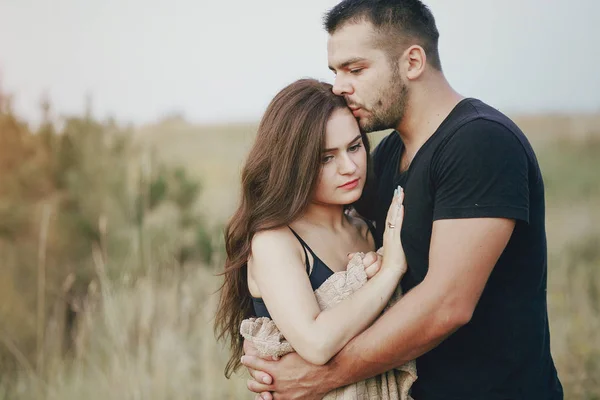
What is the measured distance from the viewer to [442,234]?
219 centimetres

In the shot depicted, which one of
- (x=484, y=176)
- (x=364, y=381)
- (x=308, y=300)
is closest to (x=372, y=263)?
(x=308, y=300)

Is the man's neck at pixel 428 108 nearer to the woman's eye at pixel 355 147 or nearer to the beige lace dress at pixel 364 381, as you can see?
the woman's eye at pixel 355 147

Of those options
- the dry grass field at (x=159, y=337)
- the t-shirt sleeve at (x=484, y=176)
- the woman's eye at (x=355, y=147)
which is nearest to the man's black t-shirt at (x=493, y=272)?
the t-shirt sleeve at (x=484, y=176)

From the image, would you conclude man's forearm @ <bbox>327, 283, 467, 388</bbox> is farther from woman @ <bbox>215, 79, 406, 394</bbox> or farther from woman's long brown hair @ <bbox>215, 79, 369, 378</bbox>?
woman's long brown hair @ <bbox>215, 79, 369, 378</bbox>

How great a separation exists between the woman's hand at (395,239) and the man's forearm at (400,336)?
17 centimetres

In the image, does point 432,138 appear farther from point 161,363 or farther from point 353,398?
point 161,363

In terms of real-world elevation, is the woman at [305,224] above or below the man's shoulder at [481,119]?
below

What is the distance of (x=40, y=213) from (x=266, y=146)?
3.99 meters

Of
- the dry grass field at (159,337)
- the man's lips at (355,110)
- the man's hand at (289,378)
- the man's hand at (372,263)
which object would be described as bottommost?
the dry grass field at (159,337)

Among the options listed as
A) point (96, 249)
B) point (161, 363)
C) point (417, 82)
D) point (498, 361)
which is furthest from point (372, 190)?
point (96, 249)

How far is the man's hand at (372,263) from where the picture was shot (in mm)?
2439

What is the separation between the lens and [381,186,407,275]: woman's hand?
7.91 feet

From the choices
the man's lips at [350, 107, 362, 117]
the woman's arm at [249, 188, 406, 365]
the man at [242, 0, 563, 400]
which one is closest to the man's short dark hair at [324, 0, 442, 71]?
the man at [242, 0, 563, 400]

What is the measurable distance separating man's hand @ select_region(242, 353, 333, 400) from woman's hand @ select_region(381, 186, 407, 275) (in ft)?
1.36
